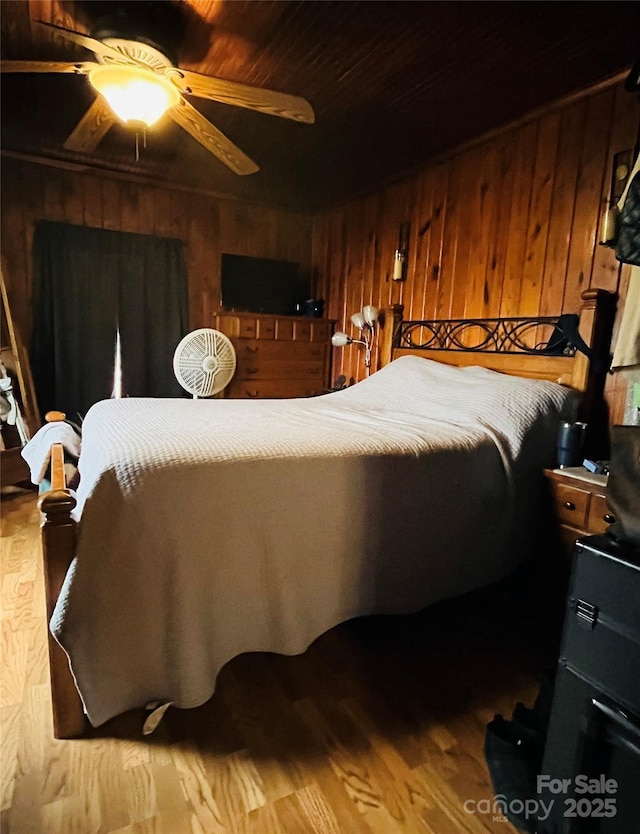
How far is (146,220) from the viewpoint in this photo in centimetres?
372

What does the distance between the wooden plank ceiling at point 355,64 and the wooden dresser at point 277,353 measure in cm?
118

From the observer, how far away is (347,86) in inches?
87.7

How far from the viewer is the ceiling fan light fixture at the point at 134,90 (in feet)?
5.76

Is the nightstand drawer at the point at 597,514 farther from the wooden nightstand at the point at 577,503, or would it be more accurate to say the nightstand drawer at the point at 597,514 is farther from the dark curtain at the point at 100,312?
the dark curtain at the point at 100,312

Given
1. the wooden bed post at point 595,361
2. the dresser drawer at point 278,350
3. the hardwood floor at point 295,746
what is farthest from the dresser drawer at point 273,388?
the wooden bed post at point 595,361

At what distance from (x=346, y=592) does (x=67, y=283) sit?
313cm

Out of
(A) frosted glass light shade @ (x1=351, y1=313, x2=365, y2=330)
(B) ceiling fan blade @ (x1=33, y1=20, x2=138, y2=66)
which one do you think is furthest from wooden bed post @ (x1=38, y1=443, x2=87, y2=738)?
(A) frosted glass light shade @ (x1=351, y1=313, x2=365, y2=330)

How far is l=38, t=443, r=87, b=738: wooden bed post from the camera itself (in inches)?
47.0

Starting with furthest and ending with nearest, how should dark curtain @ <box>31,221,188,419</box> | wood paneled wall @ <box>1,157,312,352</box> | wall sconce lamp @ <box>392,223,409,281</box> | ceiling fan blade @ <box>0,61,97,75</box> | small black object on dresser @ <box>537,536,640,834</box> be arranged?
dark curtain @ <box>31,221,188,419</box> < wood paneled wall @ <box>1,157,312,352</box> < wall sconce lamp @ <box>392,223,409,281</box> < ceiling fan blade @ <box>0,61,97,75</box> < small black object on dresser @ <box>537,536,640,834</box>

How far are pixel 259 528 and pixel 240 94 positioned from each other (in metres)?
1.67

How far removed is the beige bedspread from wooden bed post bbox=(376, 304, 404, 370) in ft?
4.34

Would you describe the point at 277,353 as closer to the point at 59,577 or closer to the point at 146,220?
the point at 146,220

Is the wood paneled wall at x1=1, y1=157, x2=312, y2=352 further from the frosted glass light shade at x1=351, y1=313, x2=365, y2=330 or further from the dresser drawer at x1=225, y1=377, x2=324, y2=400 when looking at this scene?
the frosted glass light shade at x1=351, y1=313, x2=365, y2=330

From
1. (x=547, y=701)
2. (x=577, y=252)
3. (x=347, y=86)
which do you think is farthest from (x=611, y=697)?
(x=347, y=86)
